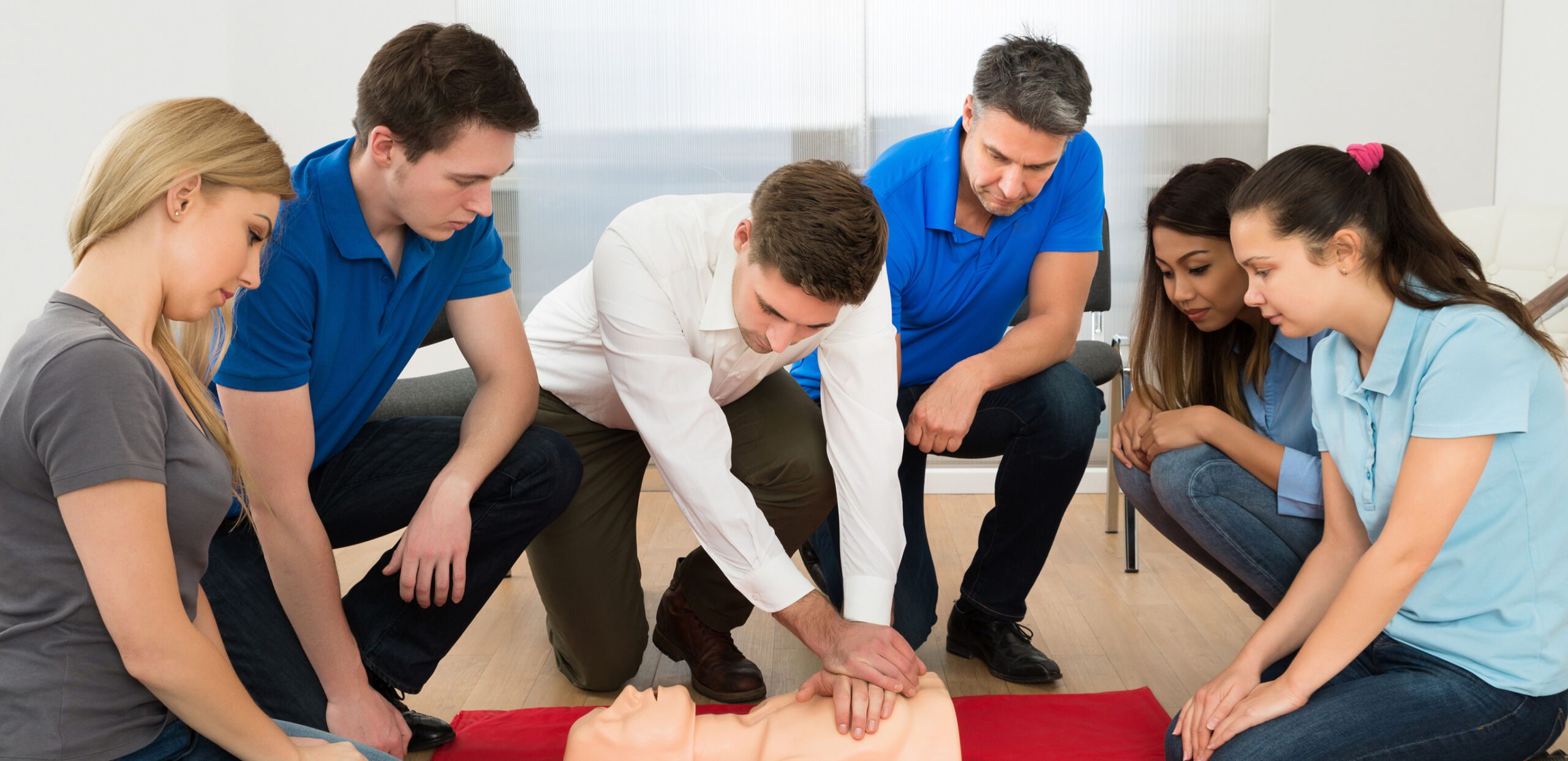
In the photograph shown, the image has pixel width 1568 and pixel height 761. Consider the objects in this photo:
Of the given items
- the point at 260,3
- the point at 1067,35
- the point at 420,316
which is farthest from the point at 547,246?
the point at 420,316

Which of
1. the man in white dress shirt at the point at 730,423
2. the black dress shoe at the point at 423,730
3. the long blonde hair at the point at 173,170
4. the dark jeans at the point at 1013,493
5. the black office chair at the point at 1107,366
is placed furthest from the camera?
the black office chair at the point at 1107,366

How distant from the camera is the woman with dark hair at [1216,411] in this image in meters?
1.68

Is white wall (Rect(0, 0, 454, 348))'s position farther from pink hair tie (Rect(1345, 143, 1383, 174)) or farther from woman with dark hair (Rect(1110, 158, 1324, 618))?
pink hair tie (Rect(1345, 143, 1383, 174))

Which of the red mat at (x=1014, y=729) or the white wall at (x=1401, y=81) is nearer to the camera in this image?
the red mat at (x=1014, y=729)

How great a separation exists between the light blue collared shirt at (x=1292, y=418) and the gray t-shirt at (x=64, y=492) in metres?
1.47

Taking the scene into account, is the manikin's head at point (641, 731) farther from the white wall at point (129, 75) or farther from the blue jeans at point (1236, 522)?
the white wall at point (129, 75)

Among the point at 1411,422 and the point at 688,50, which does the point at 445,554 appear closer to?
the point at 1411,422

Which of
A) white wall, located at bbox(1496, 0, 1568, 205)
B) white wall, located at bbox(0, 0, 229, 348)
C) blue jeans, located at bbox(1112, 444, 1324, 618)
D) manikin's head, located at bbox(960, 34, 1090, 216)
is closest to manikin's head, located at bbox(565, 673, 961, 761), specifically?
blue jeans, located at bbox(1112, 444, 1324, 618)

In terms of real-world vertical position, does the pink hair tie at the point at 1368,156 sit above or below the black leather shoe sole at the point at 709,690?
above

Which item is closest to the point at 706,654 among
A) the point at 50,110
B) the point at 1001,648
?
the point at 1001,648

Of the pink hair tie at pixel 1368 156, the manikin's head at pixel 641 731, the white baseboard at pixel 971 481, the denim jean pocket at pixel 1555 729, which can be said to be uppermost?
the pink hair tie at pixel 1368 156

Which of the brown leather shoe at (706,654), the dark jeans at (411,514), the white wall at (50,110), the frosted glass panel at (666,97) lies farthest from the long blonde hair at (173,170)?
the frosted glass panel at (666,97)

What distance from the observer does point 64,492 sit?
934mm

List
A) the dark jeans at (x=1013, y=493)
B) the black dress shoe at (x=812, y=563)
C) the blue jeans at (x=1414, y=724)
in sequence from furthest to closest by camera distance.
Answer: the black dress shoe at (x=812, y=563), the dark jeans at (x=1013, y=493), the blue jeans at (x=1414, y=724)
